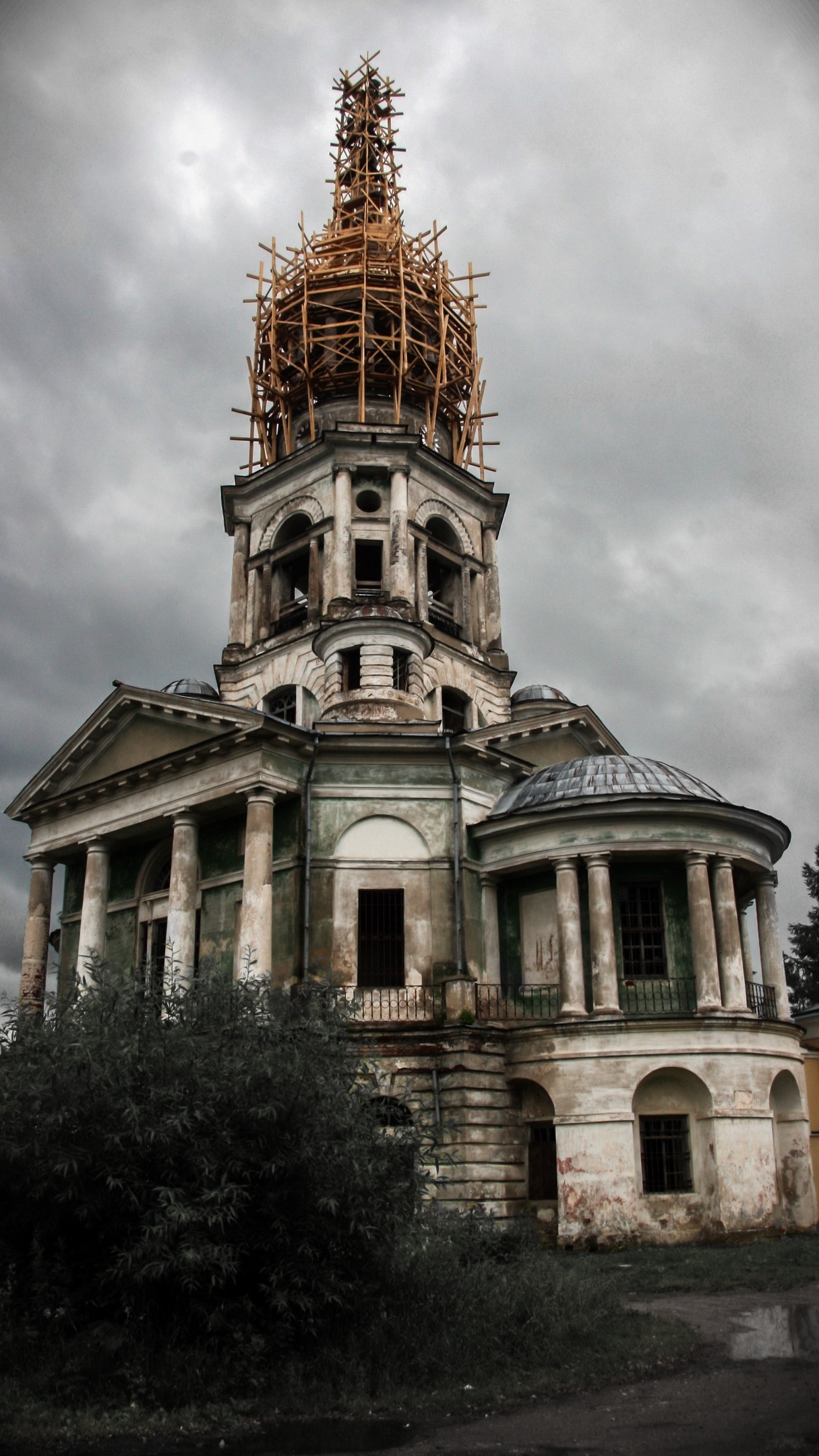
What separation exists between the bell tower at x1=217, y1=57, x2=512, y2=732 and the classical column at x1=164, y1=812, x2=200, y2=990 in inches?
141

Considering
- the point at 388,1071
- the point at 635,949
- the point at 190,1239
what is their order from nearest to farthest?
the point at 190,1239 < the point at 388,1071 < the point at 635,949

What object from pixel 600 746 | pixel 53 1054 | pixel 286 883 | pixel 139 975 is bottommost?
pixel 53 1054

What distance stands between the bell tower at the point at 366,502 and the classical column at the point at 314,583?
6 cm

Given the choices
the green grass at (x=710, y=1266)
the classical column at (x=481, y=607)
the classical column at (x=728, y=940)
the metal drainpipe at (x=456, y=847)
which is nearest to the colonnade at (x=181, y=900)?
the metal drainpipe at (x=456, y=847)

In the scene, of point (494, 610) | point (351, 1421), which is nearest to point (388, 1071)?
point (351, 1421)

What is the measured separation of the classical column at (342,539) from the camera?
30125 mm

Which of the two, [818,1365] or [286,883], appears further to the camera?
[286,883]

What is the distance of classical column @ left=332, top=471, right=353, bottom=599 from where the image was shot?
98.8 ft

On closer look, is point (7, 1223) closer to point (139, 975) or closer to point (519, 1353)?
point (139, 975)

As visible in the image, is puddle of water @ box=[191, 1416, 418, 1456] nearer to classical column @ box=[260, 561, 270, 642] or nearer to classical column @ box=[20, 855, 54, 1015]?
classical column @ box=[20, 855, 54, 1015]

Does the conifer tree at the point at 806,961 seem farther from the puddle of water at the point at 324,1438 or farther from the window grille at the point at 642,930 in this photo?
the puddle of water at the point at 324,1438

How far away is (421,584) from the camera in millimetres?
31250

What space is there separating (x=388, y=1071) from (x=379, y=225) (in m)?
28.6

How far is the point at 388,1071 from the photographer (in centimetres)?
2041
